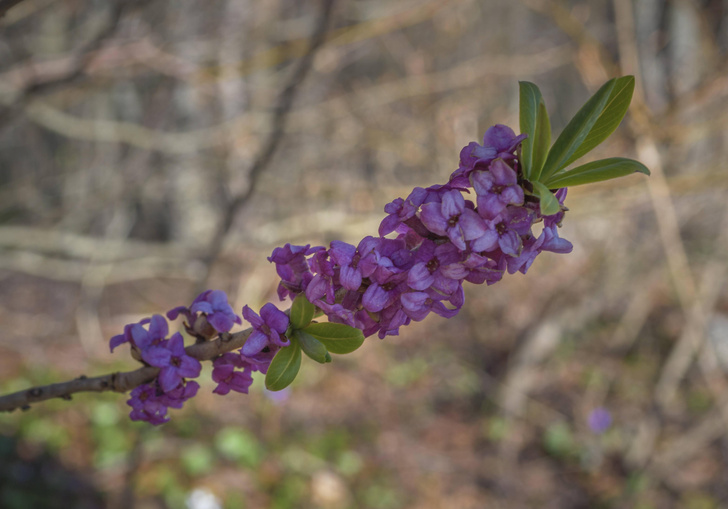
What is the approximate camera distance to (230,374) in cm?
101

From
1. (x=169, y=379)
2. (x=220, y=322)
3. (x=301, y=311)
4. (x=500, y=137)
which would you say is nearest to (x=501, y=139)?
(x=500, y=137)

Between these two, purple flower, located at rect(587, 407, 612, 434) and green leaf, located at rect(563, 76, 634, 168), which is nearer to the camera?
green leaf, located at rect(563, 76, 634, 168)

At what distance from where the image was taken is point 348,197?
5445 mm

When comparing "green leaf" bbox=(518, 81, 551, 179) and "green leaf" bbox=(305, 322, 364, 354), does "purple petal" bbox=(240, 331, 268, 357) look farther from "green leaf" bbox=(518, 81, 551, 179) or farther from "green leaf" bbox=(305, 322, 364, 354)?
"green leaf" bbox=(518, 81, 551, 179)

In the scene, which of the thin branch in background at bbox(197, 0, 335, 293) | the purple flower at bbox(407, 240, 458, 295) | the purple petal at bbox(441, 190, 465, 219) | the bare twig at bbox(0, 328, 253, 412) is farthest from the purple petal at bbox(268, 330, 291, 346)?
the thin branch in background at bbox(197, 0, 335, 293)

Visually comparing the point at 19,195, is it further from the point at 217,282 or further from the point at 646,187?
the point at 646,187

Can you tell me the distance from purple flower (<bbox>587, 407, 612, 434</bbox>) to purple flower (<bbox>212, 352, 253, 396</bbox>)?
584 centimetres

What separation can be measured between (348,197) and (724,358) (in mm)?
5663

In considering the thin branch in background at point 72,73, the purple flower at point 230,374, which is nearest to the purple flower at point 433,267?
the purple flower at point 230,374

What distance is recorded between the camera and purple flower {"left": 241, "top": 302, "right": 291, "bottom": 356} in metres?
0.91

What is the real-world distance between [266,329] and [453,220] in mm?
361

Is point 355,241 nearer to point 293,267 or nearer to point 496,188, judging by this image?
point 293,267

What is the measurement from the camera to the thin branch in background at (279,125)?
106 inches

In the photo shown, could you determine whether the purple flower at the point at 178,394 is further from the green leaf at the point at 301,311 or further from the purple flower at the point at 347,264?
the purple flower at the point at 347,264
